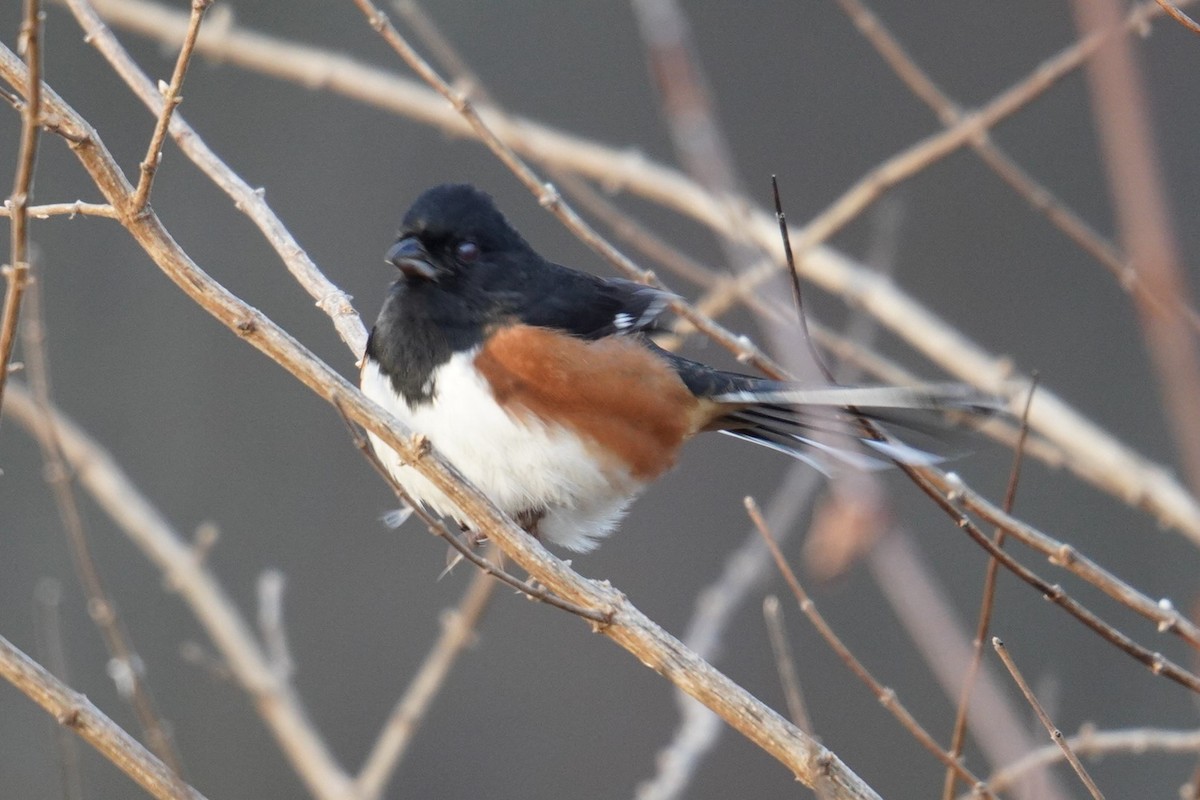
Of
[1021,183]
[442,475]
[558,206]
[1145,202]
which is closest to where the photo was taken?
[1145,202]

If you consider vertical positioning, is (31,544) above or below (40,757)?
above

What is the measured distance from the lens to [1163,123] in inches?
177

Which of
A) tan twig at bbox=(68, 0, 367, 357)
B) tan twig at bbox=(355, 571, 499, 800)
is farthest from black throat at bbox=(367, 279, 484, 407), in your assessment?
tan twig at bbox=(355, 571, 499, 800)

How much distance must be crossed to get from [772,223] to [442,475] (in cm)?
142

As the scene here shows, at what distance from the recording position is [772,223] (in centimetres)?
278

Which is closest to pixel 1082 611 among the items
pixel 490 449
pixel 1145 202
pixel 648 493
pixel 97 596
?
pixel 1145 202

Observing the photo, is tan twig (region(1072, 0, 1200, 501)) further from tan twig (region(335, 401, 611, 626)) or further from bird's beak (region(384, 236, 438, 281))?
bird's beak (region(384, 236, 438, 281))

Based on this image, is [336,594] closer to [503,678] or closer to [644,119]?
[503,678]

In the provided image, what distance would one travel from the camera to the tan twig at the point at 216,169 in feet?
5.94

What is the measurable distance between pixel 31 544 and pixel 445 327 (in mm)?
2496

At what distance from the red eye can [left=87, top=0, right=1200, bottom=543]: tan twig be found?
0.62 ft

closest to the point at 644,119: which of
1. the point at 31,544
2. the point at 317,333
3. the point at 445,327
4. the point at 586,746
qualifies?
the point at 317,333

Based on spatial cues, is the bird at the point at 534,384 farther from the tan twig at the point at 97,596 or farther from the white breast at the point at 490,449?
the tan twig at the point at 97,596

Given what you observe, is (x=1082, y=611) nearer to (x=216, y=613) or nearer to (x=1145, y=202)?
(x=1145, y=202)
